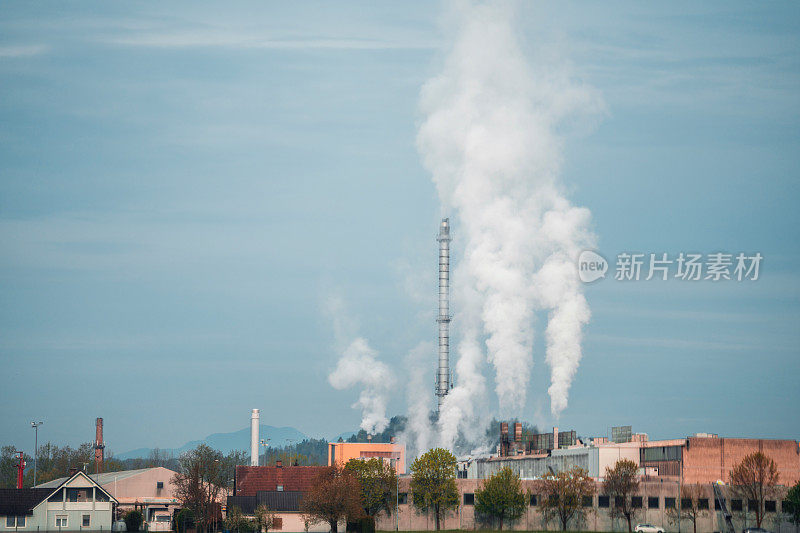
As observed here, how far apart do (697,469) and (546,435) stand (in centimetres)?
4409

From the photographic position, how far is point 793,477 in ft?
388

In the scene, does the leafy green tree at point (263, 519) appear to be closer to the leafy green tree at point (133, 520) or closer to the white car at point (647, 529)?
the leafy green tree at point (133, 520)

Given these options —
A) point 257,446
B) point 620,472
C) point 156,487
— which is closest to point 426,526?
point 620,472

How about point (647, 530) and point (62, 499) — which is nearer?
point (647, 530)

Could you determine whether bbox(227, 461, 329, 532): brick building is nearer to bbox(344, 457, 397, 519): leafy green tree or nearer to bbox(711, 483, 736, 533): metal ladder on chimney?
bbox(344, 457, 397, 519): leafy green tree

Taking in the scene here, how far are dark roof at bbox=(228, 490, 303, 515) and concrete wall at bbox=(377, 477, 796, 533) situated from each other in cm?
1086

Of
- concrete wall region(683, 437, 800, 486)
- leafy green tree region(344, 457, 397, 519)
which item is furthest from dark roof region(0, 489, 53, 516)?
concrete wall region(683, 437, 800, 486)

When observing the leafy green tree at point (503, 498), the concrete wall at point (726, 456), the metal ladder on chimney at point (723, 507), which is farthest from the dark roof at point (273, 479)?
the metal ladder on chimney at point (723, 507)

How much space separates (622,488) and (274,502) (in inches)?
1565

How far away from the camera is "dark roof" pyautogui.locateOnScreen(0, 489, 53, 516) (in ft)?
387

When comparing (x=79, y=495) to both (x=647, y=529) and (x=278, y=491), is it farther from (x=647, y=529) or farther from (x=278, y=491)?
(x=647, y=529)

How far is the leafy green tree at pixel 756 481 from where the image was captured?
4220 inches

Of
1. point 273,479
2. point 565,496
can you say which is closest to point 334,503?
point 565,496

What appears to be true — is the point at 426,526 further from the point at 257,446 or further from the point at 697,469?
the point at 257,446
